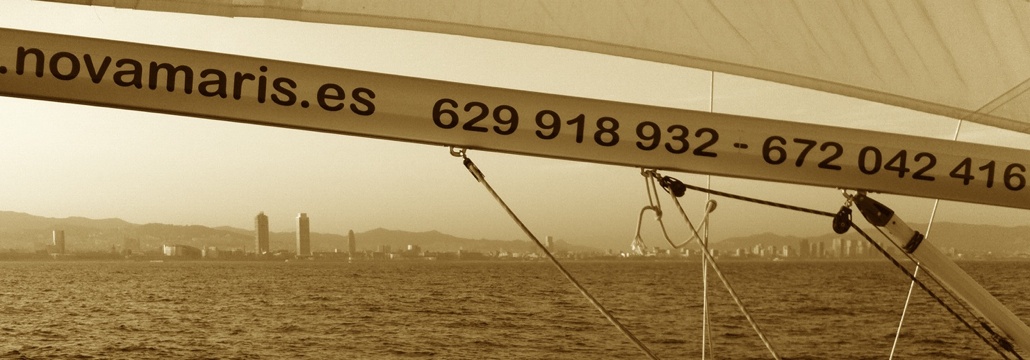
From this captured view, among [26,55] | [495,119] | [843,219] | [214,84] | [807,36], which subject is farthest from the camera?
[807,36]

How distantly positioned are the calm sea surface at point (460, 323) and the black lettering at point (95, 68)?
36.7 metres

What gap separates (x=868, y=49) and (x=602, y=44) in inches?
40.9

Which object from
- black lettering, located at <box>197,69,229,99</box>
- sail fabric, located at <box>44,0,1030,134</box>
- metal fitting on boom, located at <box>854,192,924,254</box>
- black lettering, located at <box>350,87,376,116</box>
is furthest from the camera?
sail fabric, located at <box>44,0,1030,134</box>

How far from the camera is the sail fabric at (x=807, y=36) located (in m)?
3.96

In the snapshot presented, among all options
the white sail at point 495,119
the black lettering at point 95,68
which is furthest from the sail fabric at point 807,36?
the black lettering at point 95,68

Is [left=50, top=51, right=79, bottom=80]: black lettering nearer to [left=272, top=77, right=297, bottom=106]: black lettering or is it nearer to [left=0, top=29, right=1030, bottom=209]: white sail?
[left=0, top=29, right=1030, bottom=209]: white sail

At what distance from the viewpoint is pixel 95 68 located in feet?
9.95

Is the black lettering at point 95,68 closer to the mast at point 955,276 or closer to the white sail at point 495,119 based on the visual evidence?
the white sail at point 495,119

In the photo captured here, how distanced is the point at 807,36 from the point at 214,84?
225 centimetres

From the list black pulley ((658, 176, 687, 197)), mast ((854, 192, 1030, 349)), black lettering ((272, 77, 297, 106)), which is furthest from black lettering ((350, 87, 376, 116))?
mast ((854, 192, 1030, 349))

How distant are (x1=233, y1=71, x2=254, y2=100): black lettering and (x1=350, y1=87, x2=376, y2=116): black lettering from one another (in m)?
0.30

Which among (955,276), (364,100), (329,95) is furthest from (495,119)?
(955,276)

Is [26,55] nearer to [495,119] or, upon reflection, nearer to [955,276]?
[495,119]

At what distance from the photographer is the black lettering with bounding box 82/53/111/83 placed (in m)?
3.03
